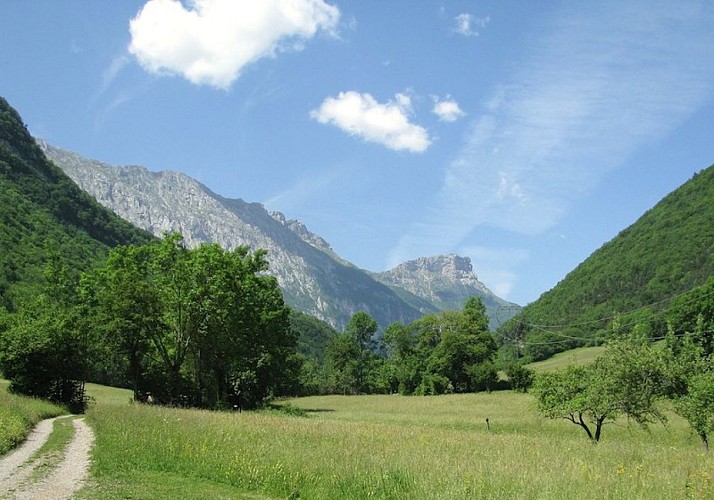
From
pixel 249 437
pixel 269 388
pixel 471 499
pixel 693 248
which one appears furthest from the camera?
pixel 693 248

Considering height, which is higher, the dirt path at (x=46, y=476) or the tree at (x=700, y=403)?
the tree at (x=700, y=403)

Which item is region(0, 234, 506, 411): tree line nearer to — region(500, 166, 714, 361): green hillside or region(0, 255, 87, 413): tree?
region(0, 255, 87, 413): tree

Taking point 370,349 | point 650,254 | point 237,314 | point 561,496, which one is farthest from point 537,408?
point 650,254

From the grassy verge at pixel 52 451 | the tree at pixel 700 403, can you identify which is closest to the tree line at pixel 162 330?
the grassy verge at pixel 52 451

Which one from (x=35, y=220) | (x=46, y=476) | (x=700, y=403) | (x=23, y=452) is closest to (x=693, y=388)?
(x=700, y=403)

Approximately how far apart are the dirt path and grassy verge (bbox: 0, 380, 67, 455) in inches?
15.4

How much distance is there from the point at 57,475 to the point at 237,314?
105 ft

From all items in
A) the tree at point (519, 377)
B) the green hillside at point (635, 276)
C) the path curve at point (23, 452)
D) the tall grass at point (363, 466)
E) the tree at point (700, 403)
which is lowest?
the path curve at point (23, 452)

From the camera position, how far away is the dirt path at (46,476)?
11.7m

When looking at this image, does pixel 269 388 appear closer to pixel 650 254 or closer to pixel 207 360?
pixel 207 360

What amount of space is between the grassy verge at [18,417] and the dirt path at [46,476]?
0.39 meters

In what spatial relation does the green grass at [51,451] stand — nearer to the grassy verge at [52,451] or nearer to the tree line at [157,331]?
the grassy verge at [52,451]

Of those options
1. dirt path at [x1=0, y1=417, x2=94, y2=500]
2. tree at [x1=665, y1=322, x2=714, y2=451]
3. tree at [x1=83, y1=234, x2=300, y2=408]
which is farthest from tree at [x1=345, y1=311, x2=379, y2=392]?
dirt path at [x1=0, y1=417, x2=94, y2=500]

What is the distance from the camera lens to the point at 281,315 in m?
54.5
